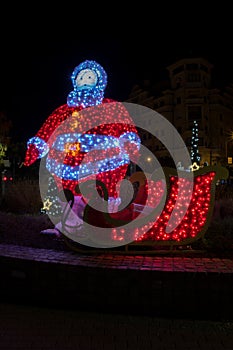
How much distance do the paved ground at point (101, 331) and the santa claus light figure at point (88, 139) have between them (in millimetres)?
3674

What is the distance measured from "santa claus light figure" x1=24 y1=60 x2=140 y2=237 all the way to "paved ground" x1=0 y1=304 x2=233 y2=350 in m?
3.67

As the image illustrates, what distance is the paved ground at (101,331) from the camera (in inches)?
135

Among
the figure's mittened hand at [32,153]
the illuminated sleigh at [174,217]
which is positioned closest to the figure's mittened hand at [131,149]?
the figure's mittened hand at [32,153]

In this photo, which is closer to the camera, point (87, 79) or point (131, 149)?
point (131, 149)

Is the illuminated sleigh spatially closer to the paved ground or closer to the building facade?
the paved ground

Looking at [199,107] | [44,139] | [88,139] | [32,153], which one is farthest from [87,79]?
[199,107]

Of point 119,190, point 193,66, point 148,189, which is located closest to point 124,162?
point 119,190

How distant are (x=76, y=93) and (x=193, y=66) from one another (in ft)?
160

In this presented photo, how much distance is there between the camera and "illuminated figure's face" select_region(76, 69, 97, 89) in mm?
8227

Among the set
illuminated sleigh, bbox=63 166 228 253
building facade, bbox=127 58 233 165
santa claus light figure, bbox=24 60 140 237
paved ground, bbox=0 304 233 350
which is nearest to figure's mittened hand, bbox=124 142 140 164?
santa claus light figure, bbox=24 60 140 237

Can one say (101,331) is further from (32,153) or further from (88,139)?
(32,153)

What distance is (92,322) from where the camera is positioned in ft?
13.0

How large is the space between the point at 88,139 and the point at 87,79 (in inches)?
51.2

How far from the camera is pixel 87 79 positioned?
325 inches
